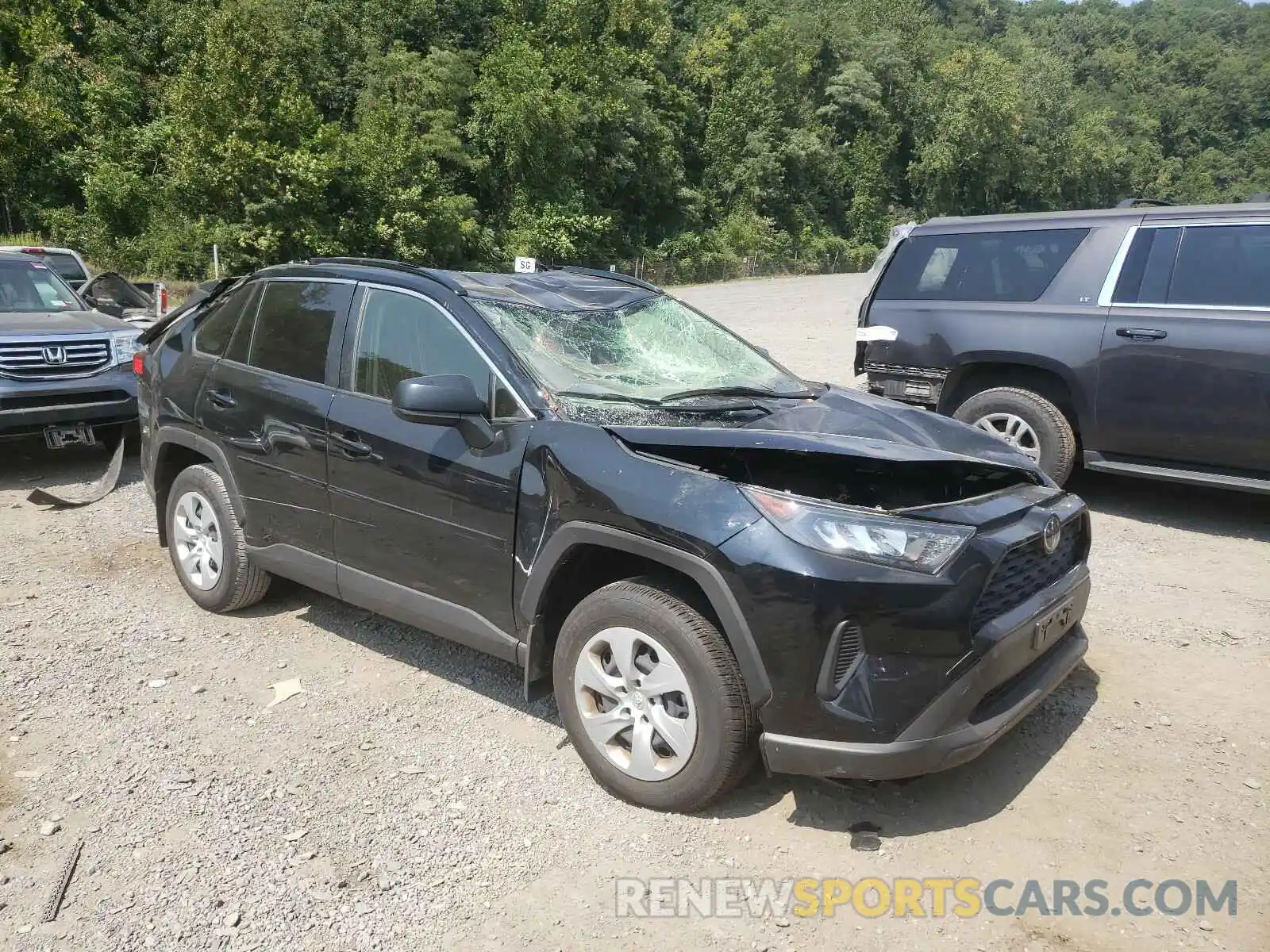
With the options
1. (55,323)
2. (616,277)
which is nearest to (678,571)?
(616,277)

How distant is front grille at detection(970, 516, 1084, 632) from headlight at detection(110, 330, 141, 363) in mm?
7120

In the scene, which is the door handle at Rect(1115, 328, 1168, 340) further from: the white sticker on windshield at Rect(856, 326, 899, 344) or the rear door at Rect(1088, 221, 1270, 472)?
the white sticker on windshield at Rect(856, 326, 899, 344)

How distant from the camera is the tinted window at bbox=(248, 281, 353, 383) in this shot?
431 centimetres

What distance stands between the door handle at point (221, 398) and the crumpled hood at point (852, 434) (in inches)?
88.0

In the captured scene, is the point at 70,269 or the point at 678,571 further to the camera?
the point at 70,269

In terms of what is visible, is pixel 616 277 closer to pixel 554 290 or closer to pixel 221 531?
pixel 554 290

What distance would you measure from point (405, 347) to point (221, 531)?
4.84 feet

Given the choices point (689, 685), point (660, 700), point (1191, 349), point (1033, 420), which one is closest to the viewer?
point (689, 685)

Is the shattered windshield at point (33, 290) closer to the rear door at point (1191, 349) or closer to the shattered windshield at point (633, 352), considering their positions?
the shattered windshield at point (633, 352)

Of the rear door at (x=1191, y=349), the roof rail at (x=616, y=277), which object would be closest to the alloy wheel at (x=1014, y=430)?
the rear door at (x=1191, y=349)

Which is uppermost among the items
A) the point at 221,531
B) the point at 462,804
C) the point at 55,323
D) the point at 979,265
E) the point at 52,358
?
the point at 979,265

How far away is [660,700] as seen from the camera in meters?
3.14

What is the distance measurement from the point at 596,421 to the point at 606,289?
135 centimetres

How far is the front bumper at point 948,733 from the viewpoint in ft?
9.37
